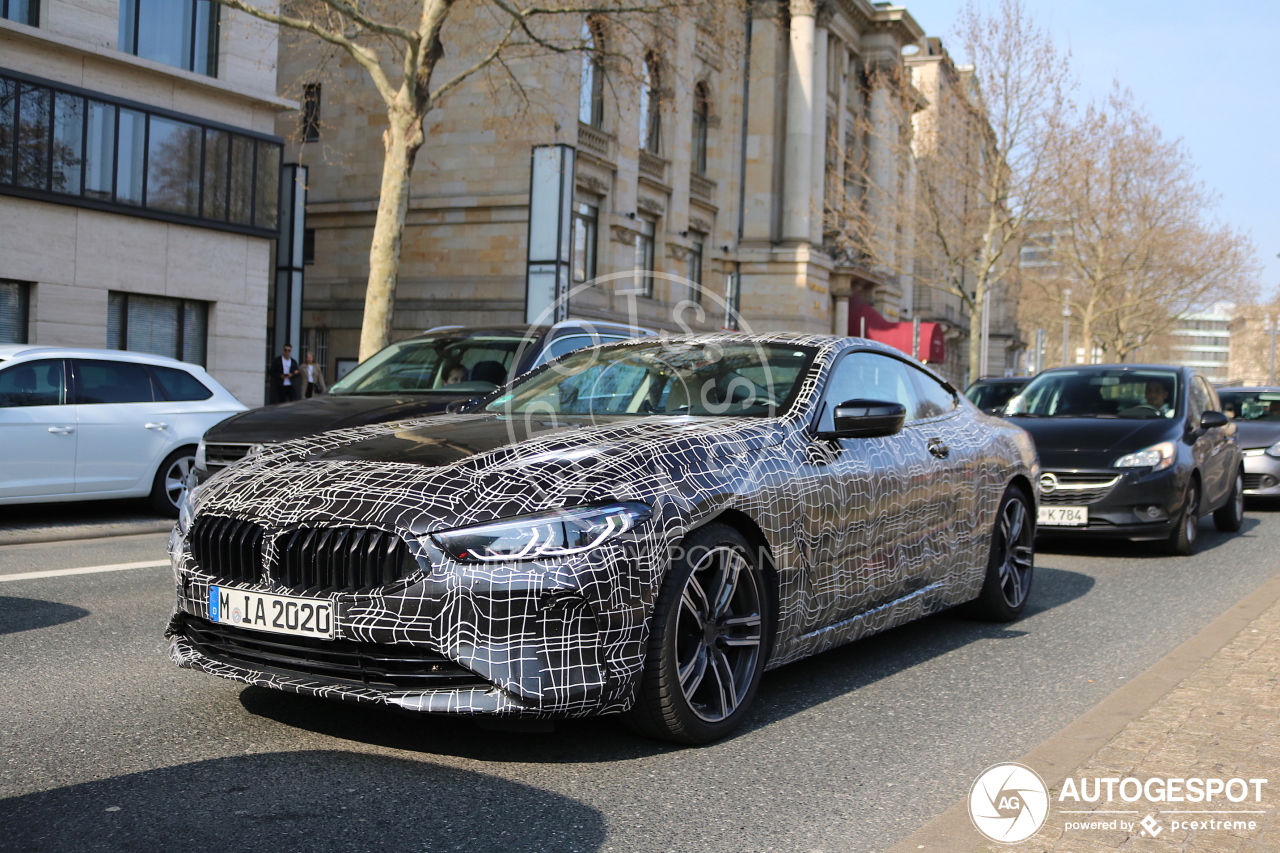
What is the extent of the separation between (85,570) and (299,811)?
213 inches

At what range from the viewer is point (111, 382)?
11.5 m

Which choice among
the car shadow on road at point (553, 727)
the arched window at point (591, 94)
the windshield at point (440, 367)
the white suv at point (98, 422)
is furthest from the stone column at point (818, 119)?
the car shadow on road at point (553, 727)

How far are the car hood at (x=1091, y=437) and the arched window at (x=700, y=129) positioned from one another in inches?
1215

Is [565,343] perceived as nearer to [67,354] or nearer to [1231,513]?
[67,354]

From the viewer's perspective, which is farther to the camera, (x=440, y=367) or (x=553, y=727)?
(x=440, y=367)

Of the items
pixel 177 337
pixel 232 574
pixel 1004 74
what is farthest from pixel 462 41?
pixel 232 574

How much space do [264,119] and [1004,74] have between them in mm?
19340

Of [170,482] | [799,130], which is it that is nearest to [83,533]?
[170,482]

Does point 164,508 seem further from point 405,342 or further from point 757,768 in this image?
point 757,768

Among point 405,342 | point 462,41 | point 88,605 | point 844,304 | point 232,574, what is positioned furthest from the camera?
point 844,304

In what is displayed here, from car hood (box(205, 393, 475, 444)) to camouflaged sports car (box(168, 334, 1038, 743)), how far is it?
10.8ft

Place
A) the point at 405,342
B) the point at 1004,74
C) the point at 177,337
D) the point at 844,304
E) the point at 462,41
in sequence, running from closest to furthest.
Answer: the point at 405,342 < the point at 177,337 < the point at 462,41 < the point at 1004,74 < the point at 844,304

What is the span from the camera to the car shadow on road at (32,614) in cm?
628

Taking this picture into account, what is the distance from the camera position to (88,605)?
273 inches
